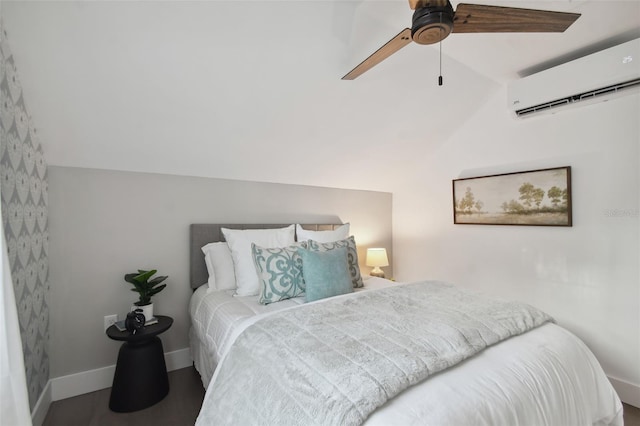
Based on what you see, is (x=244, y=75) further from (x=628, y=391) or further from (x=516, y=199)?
(x=628, y=391)

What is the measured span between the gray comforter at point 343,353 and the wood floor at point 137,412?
75 centimetres

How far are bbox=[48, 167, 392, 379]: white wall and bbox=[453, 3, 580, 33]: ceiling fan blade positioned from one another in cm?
215

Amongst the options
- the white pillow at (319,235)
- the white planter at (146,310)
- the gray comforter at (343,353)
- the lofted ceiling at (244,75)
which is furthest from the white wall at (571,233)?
the white planter at (146,310)

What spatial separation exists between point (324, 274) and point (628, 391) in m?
2.32

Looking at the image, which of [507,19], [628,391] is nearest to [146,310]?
[507,19]

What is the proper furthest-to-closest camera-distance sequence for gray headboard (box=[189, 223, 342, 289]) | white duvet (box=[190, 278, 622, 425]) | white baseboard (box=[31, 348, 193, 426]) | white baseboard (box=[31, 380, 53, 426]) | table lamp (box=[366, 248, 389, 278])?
table lamp (box=[366, 248, 389, 278]) → gray headboard (box=[189, 223, 342, 289]) → white baseboard (box=[31, 348, 193, 426]) → white baseboard (box=[31, 380, 53, 426]) → white duvet (box=[190, 278, 622, 425])

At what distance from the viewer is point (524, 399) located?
1.15m

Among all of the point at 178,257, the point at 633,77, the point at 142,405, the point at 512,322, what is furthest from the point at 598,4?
the point at 142,405

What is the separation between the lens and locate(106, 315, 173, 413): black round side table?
2014mm

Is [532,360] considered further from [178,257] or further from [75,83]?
[75,83]

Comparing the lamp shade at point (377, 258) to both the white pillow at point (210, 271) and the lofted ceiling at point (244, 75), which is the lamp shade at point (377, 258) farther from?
the white pillow at point (210, 271)

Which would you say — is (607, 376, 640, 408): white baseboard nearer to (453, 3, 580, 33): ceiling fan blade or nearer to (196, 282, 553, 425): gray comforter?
(196, 282, 553, 425): gray comforter

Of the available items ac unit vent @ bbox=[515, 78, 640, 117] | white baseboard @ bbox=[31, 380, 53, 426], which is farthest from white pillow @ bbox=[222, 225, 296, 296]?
ac unit vent @ bbox=[515, 78, 640, 117]

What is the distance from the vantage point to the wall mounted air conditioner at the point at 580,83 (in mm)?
2146
